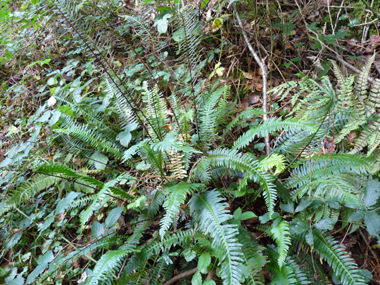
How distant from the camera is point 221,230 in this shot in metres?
1.42

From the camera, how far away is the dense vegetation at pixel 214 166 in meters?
1.49

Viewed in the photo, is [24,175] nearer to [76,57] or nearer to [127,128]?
[127,128]

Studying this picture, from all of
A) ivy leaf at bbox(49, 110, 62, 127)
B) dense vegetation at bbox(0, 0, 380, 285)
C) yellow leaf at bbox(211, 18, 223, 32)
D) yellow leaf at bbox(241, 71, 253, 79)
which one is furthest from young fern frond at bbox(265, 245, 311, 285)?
yellow leaf at bbox(211, 18, 223, 32)

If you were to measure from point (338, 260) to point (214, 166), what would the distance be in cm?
96

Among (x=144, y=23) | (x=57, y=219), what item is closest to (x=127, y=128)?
(x=144, y=23)

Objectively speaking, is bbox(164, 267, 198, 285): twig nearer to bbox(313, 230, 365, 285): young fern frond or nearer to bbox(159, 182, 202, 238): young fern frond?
bbox(159, 182, 202, 238): young fern frond

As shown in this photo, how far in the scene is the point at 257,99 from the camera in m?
2.50

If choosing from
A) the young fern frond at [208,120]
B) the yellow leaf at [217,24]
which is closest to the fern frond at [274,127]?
the young fern frond at [208,120]

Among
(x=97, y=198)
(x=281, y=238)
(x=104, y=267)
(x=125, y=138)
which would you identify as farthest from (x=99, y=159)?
(x=281, y=238)

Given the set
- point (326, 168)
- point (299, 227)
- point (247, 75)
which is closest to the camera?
point (299, 227)

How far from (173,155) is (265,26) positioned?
194 cm

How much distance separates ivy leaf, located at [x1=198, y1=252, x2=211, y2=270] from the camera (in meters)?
1.43

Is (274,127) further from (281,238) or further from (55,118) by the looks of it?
(55,118)

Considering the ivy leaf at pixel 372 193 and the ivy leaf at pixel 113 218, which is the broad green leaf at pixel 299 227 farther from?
the ivy leaf at pixel 113 218
